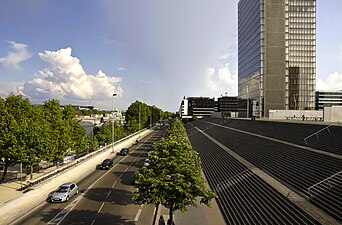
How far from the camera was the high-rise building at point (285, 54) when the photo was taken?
81.0 meters

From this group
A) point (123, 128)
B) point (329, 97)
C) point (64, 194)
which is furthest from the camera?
point (329, 97)

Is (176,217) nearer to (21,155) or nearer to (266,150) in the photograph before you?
(266,150)

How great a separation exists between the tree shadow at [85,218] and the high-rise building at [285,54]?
2769 inches

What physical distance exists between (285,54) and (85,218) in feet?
264

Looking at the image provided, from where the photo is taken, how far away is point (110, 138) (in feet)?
203

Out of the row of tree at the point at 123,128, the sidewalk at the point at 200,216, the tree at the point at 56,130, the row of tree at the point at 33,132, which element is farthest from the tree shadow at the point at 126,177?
the row of tree at the point at 123,128

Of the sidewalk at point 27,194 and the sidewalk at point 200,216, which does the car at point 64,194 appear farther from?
the sidewalk at point 200,216

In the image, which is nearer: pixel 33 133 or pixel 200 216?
pixel 200 216

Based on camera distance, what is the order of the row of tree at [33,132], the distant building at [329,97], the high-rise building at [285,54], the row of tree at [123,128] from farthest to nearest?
the distant building at [329,97] → the high-rise building at [285,54] → the row of tree at [123,128] → the row of tree at [33,132]

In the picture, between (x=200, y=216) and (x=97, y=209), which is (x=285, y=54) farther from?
(x=97, y=209)

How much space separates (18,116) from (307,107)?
261 ft

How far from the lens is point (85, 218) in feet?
59.7

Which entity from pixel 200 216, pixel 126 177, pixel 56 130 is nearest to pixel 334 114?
pixel 126 177

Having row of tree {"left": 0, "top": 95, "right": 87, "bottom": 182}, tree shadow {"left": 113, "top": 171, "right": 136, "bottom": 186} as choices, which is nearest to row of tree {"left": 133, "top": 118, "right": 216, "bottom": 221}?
tree shadow {"left": 113, "top": 171, "right": 136, "bottom": 186}
